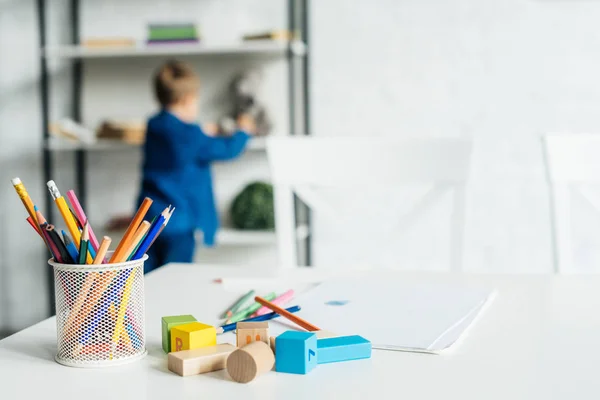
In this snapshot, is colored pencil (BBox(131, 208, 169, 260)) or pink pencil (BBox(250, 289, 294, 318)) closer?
colored pencil (BBox(131, 208, 169, 260))

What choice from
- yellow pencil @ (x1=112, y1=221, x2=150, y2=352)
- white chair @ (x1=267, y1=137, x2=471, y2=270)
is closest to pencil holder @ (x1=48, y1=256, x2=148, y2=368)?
yellow pencil @ (x1=112, y1=221, x2=150, y2=352)

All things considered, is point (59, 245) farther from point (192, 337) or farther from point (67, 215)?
point (192, 337)

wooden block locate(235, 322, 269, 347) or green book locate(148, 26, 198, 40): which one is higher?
green book locate(148, 26, 198, 40)

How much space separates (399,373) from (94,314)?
10.3 inches

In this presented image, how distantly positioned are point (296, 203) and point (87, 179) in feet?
2.85

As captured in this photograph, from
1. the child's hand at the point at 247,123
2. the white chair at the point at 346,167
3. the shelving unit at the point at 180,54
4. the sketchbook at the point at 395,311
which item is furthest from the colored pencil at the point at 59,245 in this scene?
the child's hand at the point at 247,123

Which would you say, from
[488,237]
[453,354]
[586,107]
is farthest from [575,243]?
[453,354]

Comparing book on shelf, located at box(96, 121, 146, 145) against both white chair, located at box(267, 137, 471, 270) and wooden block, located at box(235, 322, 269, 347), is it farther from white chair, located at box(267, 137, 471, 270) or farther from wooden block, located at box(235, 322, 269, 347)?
wooden block, located at box(235, 322, 269, 347)

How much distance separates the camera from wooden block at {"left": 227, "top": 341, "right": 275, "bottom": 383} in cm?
58

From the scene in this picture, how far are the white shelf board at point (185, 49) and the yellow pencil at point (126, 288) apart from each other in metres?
1.94

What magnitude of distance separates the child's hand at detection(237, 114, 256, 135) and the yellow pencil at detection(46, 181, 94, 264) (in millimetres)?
2006

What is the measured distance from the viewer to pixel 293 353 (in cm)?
61

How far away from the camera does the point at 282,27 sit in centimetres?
278

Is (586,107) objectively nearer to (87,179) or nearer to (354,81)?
(354,81)
